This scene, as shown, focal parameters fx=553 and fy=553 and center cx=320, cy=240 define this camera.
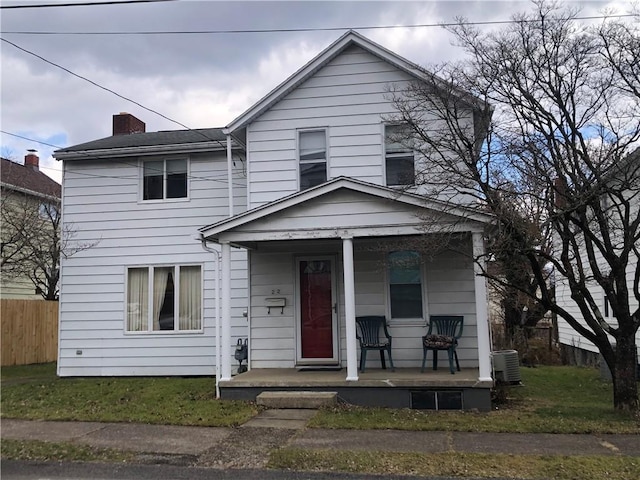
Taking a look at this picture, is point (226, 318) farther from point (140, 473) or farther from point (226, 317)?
point (140, 473)

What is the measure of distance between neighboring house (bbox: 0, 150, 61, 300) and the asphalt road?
10.7 metres

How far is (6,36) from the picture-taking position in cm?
968

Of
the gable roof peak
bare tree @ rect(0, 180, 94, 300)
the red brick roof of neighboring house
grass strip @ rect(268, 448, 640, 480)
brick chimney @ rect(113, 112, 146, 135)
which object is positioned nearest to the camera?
grass strip @ rect(268, 448, 640, 480)

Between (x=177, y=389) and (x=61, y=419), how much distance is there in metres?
2.56

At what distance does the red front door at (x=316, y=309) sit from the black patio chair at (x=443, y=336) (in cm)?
201

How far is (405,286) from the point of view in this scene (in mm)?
10961

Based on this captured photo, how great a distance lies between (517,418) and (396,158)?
216 inches

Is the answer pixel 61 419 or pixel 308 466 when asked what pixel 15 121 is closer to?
pixel 61 419

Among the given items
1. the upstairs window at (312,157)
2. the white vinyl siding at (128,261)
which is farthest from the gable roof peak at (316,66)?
the white vinyl siding at (128,261)

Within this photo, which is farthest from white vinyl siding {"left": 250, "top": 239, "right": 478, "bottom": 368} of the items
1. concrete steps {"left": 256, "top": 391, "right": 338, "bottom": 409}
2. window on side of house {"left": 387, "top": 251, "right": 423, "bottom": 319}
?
concrete steps {"left": 256, "top": 391, "right": 338, "bottom": 409}

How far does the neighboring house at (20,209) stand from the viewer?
52.0 ft

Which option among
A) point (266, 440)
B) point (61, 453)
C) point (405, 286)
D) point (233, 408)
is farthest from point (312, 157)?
point (61, 453)

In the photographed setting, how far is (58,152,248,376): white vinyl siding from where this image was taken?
12836 mm

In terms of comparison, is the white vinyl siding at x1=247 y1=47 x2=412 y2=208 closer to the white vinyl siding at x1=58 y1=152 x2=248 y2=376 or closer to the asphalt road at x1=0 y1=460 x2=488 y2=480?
the white vinyl siding at x1=58 y1=152 x2=248 y2=376
